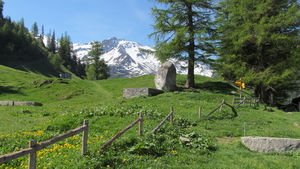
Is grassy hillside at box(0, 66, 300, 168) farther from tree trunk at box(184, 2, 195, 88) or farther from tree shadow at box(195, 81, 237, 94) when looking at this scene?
tree trunk at box(184, 2, 195, 88)

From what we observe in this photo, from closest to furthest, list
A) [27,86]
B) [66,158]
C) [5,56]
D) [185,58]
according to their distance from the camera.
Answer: [66,158] → [185,58] → [27,86] → [5,56]

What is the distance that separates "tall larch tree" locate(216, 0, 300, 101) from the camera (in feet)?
98.4

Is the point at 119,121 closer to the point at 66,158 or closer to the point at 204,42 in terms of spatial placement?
the point at 66,158

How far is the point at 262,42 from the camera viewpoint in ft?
102

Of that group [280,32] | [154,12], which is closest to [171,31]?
[154,12]

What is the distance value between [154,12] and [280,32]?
18.2 metres

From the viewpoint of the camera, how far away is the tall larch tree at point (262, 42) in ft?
98.4

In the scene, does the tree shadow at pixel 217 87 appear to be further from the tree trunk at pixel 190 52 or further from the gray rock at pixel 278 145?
the gray rock at pixel 278 145

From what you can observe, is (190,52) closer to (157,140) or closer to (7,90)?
(157,140)

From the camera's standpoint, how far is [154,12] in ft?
115

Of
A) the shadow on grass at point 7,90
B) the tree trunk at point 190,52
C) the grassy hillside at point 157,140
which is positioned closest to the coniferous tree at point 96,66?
the shadow on grass at point 7,90

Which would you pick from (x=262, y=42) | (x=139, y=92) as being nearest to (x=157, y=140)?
(x=139, y=92)

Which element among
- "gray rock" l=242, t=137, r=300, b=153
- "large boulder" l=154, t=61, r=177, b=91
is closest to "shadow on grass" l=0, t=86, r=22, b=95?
"large boulder" l=154, t=61, r=177, b=91

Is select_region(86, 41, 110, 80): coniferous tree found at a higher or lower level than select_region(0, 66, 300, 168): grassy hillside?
higher
